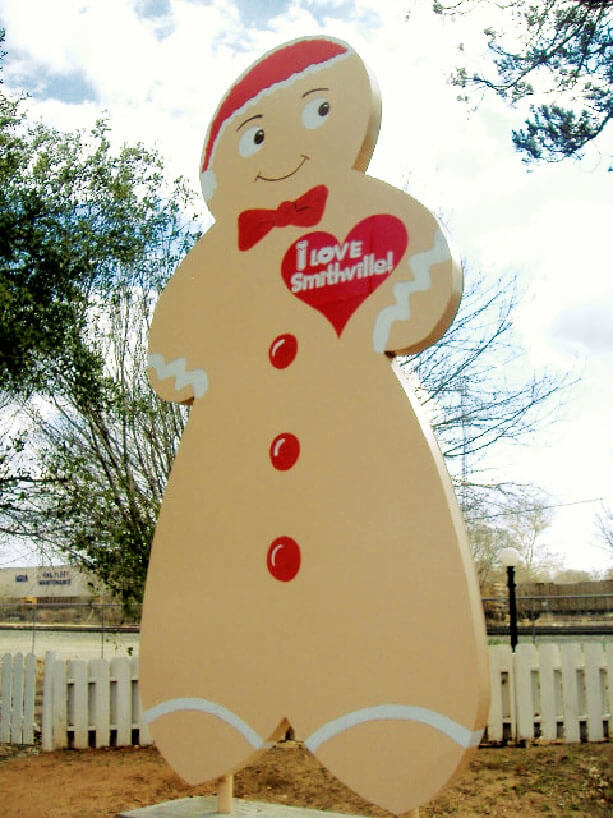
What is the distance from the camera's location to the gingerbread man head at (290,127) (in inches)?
183

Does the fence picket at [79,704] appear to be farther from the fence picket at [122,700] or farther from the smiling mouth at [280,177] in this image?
the smiling mouth at [280,177]

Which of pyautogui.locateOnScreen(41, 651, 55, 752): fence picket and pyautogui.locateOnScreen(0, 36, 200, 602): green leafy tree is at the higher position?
pyautogui.locateOnScreen(0, 36, 200, 602): green leafy tree

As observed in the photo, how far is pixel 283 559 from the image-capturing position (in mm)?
4465

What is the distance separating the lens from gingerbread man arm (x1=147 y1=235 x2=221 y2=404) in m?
5.19

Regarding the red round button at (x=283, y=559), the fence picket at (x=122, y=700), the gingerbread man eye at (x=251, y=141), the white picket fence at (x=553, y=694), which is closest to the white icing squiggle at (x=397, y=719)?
the red round button at (x=283, y=559)

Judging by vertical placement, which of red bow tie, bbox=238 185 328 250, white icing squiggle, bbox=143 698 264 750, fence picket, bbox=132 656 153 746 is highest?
red bow tie, bbox=238 185 328 250

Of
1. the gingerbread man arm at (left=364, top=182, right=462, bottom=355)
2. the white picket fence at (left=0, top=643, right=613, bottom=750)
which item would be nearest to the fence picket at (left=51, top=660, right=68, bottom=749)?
the white picket fence at (left=0, top=643, right=613, bottom=750)

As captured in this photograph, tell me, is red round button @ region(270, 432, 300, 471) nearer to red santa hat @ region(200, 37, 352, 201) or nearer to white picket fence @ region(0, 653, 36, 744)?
red santa hat @ region(200, 37, 352, 201)

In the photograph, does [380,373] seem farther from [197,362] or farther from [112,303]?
[112,303]

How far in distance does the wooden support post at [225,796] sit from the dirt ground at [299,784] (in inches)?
50.4

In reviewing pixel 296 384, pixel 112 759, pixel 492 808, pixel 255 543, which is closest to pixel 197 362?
pixel 296 384

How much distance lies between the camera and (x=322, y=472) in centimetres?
441

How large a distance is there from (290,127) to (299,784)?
5017 millimetres

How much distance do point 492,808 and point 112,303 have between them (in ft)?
22.0
